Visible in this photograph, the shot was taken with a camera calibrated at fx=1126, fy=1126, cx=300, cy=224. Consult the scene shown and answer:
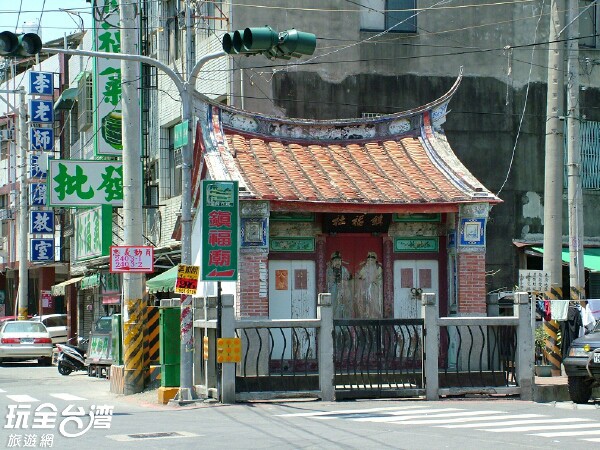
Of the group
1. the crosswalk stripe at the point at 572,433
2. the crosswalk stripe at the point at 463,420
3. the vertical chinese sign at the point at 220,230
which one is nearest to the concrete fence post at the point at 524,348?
the crosswalk stripe at the point at 463,420

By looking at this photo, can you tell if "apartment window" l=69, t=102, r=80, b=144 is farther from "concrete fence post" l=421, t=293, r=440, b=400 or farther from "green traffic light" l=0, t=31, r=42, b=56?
"green traffic light" l=0, t=31, r=42, b=56

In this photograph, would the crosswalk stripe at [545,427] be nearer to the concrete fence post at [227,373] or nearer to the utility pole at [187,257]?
the concrete fence post at [227,373]

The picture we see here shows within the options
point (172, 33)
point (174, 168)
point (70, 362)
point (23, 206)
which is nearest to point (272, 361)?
point (70, 362)

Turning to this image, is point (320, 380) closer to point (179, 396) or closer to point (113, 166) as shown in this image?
point (179, 396)

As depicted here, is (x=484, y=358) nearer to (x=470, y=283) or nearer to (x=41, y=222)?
(x=470, y=283)

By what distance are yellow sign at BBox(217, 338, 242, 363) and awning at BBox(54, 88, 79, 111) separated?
27.4 meters

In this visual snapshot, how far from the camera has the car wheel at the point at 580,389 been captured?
65.7ft

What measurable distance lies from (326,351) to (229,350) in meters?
1.73

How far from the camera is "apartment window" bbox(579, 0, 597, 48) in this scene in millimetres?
32375

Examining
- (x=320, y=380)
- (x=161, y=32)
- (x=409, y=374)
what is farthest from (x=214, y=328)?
(x=161, y=32)

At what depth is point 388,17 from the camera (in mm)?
31031

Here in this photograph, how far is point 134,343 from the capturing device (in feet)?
77.0

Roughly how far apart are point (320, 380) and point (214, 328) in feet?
6.80

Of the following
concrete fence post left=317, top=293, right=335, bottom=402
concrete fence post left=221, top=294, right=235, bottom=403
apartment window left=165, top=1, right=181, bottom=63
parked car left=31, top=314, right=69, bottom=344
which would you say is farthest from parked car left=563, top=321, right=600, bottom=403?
parked car left=31, top=314, right=69, bottom=344
